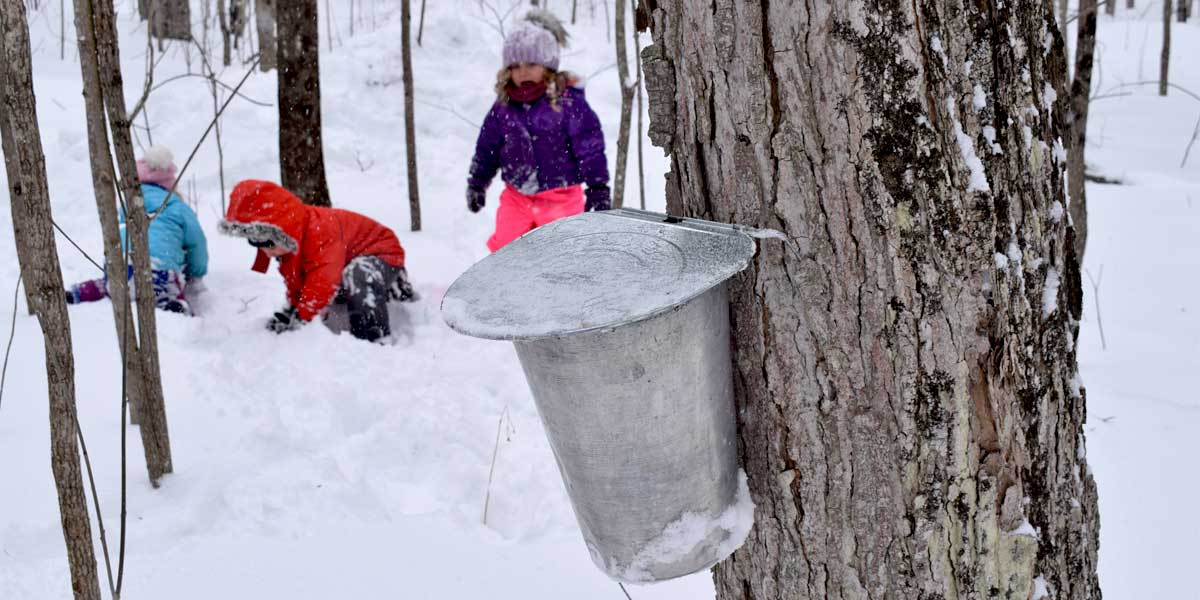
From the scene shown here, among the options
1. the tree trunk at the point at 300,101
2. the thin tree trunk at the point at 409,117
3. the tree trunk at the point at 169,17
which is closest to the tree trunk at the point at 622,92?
the thin tree trunk at the point at 409,117

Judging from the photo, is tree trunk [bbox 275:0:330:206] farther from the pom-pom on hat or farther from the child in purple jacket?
the child in purple jacket

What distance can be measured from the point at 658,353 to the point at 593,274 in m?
0.12

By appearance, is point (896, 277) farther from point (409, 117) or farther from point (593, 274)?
point (409, 117)

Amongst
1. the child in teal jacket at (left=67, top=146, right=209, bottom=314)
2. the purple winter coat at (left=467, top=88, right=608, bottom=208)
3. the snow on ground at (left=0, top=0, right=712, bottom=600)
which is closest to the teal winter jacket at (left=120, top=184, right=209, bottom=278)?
the child in teal jacket at (left=67, top=146, right=209, bottom=314)

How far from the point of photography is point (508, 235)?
4.37 metres

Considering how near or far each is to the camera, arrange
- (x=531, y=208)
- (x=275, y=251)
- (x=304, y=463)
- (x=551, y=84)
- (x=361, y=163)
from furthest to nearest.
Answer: (x=361, y=163), (x=531, y=208), (x=551, y=84), (x=275, y=251), (x=304, y=463)

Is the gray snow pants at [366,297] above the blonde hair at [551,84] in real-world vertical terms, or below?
below

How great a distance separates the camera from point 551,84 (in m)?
4.12

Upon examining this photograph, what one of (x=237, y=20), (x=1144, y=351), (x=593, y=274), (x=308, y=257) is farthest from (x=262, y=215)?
(x=237, y=20)

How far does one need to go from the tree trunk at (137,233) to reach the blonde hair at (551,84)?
2.08 m

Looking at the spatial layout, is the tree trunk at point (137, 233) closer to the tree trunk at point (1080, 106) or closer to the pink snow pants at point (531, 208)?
the pink snow pants at point (531, 208)

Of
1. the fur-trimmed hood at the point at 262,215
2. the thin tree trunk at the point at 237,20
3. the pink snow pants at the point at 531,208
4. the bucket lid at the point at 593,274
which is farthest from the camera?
the thin tree trunk at the point at 237,20

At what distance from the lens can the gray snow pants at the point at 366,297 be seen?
12.6ft

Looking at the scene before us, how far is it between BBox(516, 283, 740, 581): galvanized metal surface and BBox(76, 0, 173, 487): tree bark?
139 centimetres
